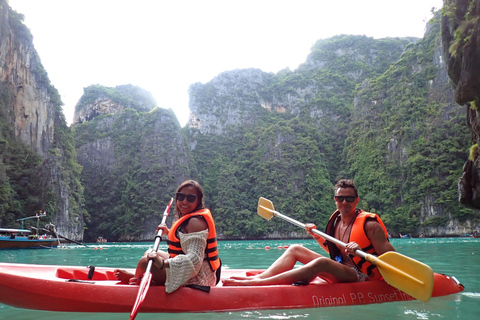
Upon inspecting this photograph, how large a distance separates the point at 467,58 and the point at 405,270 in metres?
7.34

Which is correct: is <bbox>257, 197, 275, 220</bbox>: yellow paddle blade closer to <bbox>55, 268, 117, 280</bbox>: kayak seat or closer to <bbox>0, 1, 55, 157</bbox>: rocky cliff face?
<bbox>55, 268, 117, 280</bbox>: kayak seat

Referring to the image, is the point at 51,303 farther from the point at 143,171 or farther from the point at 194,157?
the point at 194,157

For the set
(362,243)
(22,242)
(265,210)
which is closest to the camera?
(362,243)

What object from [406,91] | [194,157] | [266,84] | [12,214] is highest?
[266,84]

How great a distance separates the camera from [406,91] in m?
52.4

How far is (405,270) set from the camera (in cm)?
312

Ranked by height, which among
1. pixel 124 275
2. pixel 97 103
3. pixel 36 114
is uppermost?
pixel 97 103

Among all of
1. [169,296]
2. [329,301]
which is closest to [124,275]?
[169,296]

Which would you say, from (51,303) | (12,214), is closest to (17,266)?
(51,303)

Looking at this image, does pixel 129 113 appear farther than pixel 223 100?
No

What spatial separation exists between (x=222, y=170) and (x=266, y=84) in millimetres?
28493

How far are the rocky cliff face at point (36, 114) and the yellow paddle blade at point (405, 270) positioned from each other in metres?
32.3

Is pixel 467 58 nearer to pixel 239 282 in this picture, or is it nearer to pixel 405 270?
pixel 405 270

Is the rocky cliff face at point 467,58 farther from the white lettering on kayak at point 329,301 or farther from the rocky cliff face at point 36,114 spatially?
the rocky cliff face at point 36,114
